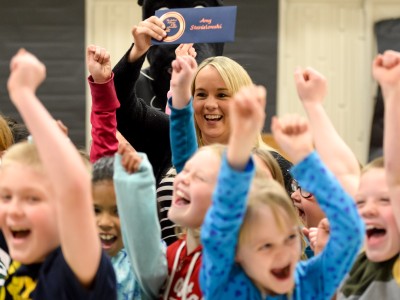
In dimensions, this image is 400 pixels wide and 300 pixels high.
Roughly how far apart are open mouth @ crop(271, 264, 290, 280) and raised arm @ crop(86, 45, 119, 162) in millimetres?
1013

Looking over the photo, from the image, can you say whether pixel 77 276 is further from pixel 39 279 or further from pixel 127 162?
pixel 127 162

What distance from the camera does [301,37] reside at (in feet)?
21.8

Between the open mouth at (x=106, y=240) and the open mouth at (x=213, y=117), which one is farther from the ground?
the open mouth at (x=213, y=117)

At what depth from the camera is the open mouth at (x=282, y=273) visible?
6.20ft

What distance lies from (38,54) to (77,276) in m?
4.92

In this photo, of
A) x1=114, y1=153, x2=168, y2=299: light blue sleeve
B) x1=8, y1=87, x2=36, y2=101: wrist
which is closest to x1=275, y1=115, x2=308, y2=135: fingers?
x1=114, y1=153, x2=168, y2=299: light blue sleeve

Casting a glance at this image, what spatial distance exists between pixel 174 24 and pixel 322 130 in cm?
107

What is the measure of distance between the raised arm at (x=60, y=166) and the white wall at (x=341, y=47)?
16.5 ft

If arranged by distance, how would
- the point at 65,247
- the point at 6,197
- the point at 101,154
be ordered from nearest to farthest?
the point at 65,247
the point at 6,197
the point at 101,154

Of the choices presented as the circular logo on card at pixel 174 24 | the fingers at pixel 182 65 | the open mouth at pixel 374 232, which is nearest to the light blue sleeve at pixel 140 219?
the fingers at pixel 182 65

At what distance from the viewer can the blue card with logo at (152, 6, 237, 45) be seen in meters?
3.04

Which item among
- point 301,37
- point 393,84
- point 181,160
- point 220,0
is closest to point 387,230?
point 393,84

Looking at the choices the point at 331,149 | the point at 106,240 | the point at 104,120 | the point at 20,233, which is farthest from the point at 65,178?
the point at 104,120

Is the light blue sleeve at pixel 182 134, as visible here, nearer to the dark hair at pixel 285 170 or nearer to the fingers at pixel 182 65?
the fingers at pixel 182 65
